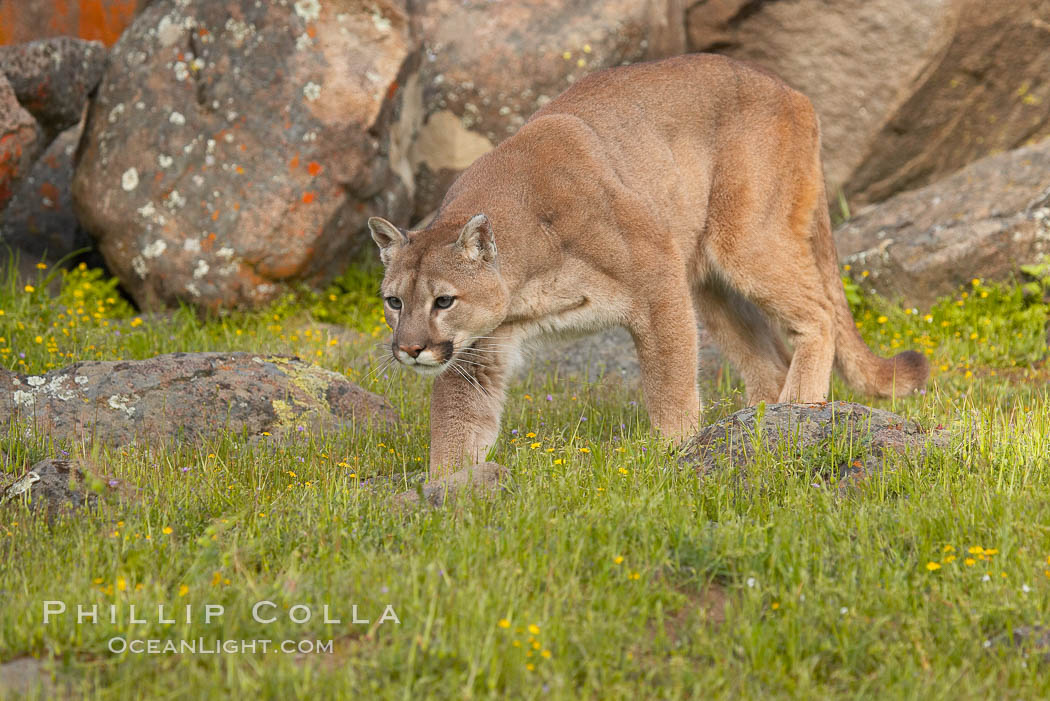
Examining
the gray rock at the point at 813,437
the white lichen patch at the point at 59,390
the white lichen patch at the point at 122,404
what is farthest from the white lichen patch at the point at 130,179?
the gray rock at the point at 813,437

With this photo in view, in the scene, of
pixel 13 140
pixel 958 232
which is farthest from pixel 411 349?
pixel 958 232

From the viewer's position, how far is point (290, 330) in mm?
8508

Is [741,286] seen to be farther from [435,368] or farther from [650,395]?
[435,368]

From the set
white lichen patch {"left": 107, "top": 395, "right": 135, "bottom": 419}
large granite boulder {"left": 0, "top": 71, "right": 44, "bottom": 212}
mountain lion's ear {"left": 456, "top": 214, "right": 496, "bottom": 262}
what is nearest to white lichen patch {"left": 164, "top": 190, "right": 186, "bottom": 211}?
large granite boulder {"left": 0, "top": 71, "right": 44, "bottom": 212}

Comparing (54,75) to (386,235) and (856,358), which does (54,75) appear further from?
(856,358)

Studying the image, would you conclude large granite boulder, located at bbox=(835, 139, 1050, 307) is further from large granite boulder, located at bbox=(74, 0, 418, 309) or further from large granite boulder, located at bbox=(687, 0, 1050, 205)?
large granite boulder, located at bbox=(74, 0, 418, 309)

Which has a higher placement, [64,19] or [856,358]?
[64,19]

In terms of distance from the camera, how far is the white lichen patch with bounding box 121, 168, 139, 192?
8.55 meters

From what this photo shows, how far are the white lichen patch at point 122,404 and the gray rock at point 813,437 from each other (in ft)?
8.89

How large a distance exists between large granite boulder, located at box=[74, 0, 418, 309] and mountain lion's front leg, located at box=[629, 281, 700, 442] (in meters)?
3.65

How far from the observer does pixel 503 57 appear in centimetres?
963

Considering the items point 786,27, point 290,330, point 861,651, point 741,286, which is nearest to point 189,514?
point 861,651

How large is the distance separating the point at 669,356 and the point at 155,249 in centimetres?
446

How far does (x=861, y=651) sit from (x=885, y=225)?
6.08m
